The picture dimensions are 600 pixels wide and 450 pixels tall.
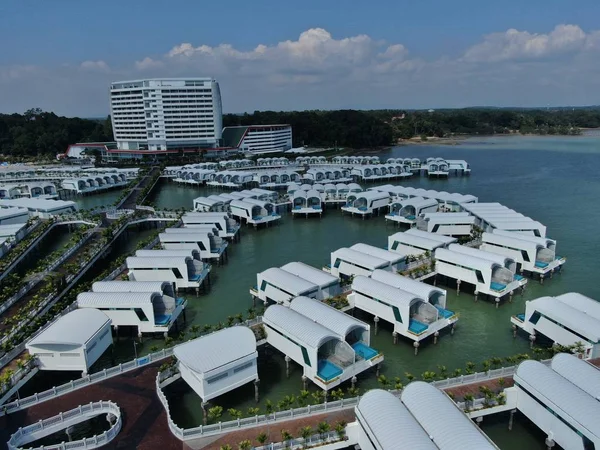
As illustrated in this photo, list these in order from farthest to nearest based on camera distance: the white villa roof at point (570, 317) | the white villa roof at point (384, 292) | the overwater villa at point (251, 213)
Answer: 1. the overwater villa at point (251, 213)
2. the white villa roof at point (384, 292)
3. the white villa roof at point (570, 317)

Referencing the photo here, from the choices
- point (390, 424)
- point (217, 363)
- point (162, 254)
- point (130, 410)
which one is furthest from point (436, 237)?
point (130, 410)

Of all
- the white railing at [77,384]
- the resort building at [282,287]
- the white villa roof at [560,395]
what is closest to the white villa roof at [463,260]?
the resort building at [282,287]

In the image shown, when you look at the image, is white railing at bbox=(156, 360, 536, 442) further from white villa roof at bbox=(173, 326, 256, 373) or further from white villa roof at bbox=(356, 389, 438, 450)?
white villa roof at bbox=(356, 389, 438, 450)

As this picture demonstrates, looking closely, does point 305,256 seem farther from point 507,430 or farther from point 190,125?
point 190,125

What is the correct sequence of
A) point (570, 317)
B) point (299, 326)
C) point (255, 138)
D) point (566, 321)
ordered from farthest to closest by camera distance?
point (255, 138) → point (570, 317) → point (566, 321) → point (299, 326)

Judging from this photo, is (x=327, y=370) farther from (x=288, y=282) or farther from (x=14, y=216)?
(x=14, y=216)

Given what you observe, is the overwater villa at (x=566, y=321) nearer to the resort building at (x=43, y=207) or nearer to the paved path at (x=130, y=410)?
the paved path at (x=130, y=410)

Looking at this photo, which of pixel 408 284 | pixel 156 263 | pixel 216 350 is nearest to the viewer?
pixel 216 350
